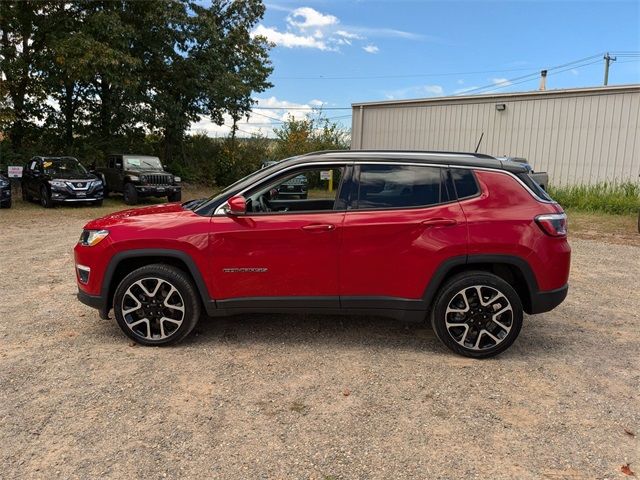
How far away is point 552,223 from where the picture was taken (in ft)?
13.3

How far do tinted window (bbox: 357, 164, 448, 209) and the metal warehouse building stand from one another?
10990 mm

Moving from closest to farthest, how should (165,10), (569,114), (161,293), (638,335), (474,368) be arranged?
(474,368)
(161,293)
(638,335)
(569,114)
(165,10)

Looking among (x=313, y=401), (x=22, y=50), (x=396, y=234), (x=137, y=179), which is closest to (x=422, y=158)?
(x=396, y=234)

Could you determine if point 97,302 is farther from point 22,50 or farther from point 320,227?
point 22,50

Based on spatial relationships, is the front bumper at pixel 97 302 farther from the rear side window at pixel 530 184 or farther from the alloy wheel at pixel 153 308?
the rear side window at pixel 530 184

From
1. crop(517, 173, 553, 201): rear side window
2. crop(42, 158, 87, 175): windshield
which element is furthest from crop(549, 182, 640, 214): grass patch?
crop(42, 158, 87, 175): windshield

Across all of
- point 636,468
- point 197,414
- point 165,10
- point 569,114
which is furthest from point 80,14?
point 636,468

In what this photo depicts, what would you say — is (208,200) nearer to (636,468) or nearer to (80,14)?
(636,468)

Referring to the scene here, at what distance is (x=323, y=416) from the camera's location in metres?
3.29

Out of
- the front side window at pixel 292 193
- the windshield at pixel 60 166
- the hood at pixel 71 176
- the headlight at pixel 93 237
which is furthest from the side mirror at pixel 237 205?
the windshield at pixel 60 166

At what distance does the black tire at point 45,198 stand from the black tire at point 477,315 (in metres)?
15.2

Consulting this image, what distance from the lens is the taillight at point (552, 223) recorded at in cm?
404

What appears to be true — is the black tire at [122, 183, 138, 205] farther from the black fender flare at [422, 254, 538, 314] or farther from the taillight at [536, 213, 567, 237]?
the taillight at [536, 213, 567, 237]

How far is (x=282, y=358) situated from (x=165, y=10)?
2206cm
